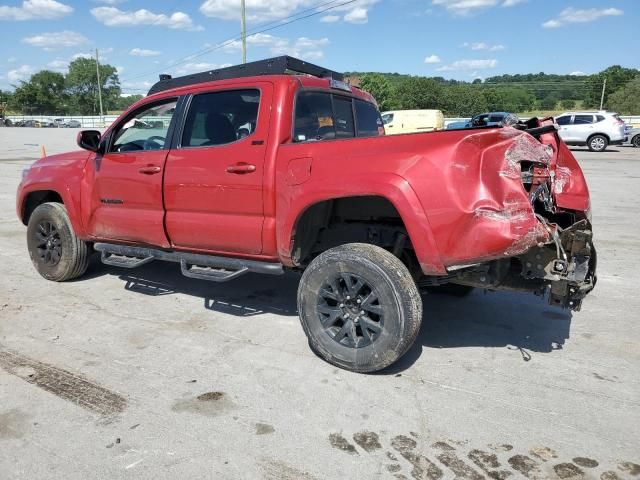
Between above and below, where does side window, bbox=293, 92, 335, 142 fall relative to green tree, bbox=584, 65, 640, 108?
below

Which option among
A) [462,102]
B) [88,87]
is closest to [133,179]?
[462,102]

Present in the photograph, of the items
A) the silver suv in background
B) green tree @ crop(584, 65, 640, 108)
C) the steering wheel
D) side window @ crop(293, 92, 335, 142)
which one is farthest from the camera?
green tree @ crop(584, 65, 640, 108)

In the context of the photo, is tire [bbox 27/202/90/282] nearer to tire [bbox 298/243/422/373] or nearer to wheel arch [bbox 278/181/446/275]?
wheel arch [bbox 278/181/446/275]

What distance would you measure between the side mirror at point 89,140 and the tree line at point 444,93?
128ft

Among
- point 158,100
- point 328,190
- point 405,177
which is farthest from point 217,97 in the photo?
point 405,177

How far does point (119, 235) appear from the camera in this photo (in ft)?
16.1

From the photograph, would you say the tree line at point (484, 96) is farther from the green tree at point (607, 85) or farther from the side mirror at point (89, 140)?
the side mirror at point (89, 140)

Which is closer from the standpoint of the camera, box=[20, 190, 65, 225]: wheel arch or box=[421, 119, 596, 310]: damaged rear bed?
box=[421, 119, 596, 310]: damaged rear bed

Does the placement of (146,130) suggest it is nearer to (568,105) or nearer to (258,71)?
(258,71)

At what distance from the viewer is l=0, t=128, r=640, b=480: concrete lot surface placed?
2643 mm

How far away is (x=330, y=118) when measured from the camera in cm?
441

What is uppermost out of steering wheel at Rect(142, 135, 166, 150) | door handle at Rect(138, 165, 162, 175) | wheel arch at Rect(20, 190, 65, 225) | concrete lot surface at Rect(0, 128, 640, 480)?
steering wheel at Rect(142, 135, 166, 150)

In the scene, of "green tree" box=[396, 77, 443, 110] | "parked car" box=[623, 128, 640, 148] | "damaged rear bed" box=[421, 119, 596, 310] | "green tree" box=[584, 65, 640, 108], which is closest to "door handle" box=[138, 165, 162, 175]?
"damaged rear bed" box=[421, 119, 596, 310]

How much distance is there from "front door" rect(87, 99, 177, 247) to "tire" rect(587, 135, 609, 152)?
78.8 feet
